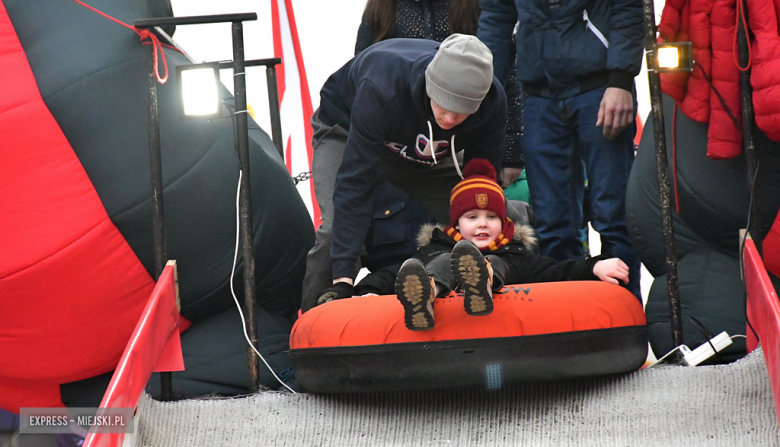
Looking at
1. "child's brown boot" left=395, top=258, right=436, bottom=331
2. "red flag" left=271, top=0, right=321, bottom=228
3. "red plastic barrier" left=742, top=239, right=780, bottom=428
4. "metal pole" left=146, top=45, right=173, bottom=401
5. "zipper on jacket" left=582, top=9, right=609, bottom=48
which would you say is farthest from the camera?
"red flag" left=271, top=0, right=321, bottom=228

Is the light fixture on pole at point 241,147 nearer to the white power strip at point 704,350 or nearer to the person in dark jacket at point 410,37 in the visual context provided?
the person in dark jacket at point 410,37

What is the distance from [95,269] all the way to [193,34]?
222 cm

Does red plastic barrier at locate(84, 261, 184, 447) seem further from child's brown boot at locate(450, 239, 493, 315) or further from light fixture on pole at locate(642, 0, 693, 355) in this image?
light fixture on pole at locate(642, 0, 693, 355)

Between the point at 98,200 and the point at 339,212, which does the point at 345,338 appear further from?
the point at 98,200

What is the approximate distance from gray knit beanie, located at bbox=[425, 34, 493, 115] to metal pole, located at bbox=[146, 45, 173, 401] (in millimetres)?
768

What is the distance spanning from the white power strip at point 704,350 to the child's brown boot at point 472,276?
55 cm

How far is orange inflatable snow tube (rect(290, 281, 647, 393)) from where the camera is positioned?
176 centimetres

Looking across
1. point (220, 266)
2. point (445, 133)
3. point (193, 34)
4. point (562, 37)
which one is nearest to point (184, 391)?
point (220, 266)

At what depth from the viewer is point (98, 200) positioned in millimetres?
2219

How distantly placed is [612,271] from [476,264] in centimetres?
47

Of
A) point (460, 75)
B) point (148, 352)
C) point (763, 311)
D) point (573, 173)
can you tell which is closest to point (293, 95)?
point (573, 173)

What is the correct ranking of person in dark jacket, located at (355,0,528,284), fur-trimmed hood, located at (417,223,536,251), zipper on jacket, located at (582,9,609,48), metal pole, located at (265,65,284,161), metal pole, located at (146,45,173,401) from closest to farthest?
metal pole, located at (146,45,173,401)
fur-trimmed hood, located at (417,223,536,251)
zipper on jacket, located at (582,9,609,48)
person in dark jacket, located at (355,0,528,284)
metal pole, located at (265,65,284,161)

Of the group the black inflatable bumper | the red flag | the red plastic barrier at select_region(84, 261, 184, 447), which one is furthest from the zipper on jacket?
the red flag

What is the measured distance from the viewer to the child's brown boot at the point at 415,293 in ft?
5.49
